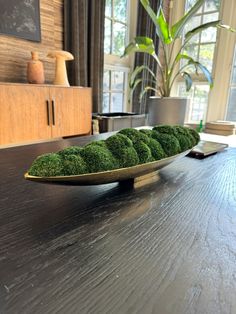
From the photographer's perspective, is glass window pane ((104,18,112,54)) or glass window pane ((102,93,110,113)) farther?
glass window pane ((102,93,110,113))

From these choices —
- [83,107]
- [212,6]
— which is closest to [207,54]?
[212,6]

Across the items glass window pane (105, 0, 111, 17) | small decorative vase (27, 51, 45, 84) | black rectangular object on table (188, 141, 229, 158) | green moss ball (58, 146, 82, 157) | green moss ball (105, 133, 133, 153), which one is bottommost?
black rectangular object on table (188, 141, 229, 158)

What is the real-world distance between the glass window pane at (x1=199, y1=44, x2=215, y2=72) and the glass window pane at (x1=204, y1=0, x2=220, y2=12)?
1.28 ft

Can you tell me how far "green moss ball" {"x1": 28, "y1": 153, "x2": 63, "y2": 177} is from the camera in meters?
0.37

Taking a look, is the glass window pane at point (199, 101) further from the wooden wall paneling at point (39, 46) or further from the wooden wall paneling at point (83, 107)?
the wooden wall paneling at point (39, 46)

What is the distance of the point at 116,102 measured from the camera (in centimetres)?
288

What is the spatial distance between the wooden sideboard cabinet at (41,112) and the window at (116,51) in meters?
0.68

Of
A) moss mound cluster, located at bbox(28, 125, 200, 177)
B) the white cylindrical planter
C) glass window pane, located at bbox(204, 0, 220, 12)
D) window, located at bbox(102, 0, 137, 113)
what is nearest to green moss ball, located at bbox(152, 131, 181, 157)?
moss mound cluster, located at bbox(28, 125, 200, 177)

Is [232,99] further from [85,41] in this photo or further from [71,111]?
[71,111]

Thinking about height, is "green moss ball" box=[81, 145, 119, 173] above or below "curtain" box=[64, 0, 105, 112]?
below

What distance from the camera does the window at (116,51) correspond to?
2.54 meters

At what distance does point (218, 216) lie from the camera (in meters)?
0.42

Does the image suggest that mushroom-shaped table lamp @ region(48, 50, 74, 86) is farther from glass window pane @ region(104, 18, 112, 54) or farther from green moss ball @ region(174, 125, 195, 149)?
green moss ball @ region(174, 125, 195, 149)

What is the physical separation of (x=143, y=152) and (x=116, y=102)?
2.49 metres
